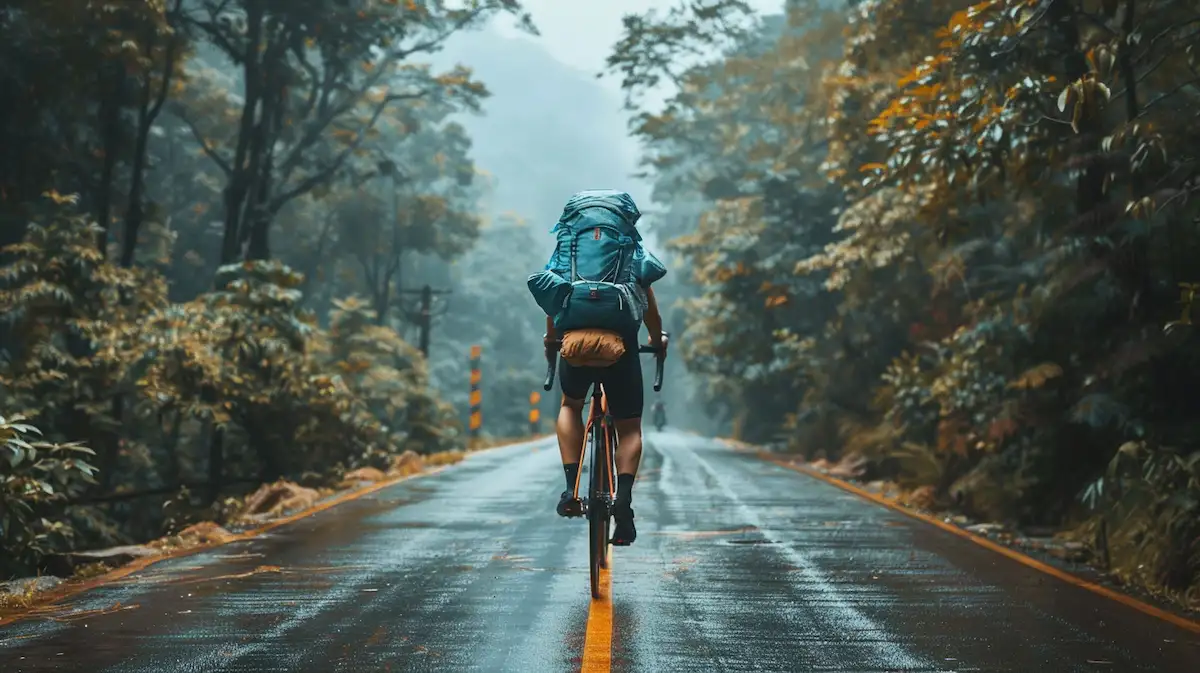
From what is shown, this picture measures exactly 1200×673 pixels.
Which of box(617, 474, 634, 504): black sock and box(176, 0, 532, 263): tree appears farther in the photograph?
box(176, 0, 532, 263): tree

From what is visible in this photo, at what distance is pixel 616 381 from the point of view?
813cm

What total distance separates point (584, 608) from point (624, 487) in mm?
733

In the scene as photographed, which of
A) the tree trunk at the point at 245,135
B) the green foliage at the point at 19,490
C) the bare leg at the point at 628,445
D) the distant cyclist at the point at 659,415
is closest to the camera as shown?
the bare leg at the point at 628,445

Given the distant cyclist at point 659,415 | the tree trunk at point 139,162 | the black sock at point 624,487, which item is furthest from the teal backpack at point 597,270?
the distant cyclist at point 659,415

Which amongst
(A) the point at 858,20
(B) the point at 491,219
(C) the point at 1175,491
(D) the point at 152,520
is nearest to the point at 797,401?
(A) the point at 858,20

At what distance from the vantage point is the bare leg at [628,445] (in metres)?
8.13

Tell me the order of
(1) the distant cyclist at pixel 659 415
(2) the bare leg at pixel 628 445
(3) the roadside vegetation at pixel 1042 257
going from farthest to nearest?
(1) the distant cyclist at pixel 659 415, (3) the roadside vegetation at pixel 1042 257, (2) the bare leg at pixel 628 445

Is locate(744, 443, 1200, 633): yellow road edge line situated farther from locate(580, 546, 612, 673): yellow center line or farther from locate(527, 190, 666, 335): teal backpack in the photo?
locate(527, 190, 666, 335): teal backpack

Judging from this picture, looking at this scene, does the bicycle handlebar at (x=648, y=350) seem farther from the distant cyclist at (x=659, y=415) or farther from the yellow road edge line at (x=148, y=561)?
the distant cyclist at (x=659, y=415)

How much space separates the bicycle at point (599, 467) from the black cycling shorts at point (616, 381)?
100 millimetres

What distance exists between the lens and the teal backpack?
308 inches

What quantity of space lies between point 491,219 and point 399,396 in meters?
63.1

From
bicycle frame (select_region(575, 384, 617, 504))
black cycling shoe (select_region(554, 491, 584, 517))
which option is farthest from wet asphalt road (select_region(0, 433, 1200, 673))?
bicycle frame (select_region(575, 384, 617, 504))

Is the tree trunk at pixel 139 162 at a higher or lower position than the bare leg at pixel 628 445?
higher
